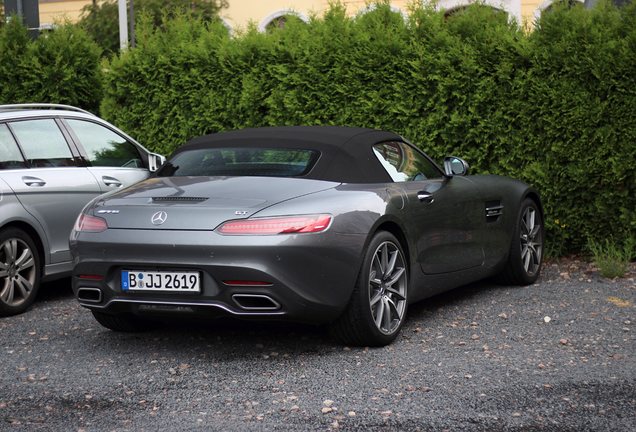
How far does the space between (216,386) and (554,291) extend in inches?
152

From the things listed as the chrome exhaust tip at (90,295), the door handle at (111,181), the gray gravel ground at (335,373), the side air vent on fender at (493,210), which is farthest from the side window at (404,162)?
the door handle at (111,181)

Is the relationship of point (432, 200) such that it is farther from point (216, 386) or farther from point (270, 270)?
point (216, 386)

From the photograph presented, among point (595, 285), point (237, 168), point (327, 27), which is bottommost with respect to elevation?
point (595, 285)

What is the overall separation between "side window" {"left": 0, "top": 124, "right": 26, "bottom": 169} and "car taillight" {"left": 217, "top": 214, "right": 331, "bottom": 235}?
2.86 meters

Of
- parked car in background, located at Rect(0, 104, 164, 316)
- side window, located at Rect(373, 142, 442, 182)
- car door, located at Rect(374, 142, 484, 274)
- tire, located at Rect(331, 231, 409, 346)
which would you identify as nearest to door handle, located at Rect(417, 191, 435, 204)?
car door, located at Rect(374, 142, 484, 274)

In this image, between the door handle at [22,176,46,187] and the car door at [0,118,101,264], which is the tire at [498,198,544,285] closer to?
the car door at [0,118,101,264]

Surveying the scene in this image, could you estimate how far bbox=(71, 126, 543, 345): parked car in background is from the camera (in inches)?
240

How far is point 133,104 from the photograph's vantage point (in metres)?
12.2

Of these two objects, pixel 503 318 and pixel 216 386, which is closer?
pixel 216 386

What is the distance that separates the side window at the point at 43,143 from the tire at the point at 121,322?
191 cm

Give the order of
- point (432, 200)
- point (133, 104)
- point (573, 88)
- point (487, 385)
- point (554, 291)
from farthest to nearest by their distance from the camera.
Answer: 1. point (133, 104)
2. point (573, 88)
3. point (554, 291)
4. point (432, 200)
5. point (487, 385)

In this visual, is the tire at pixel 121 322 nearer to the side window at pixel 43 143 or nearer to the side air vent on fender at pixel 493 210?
the side window at pixel 43 143

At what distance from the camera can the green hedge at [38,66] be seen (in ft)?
42.2

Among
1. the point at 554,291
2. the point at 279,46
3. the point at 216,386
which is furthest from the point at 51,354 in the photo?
the point at 279,46
